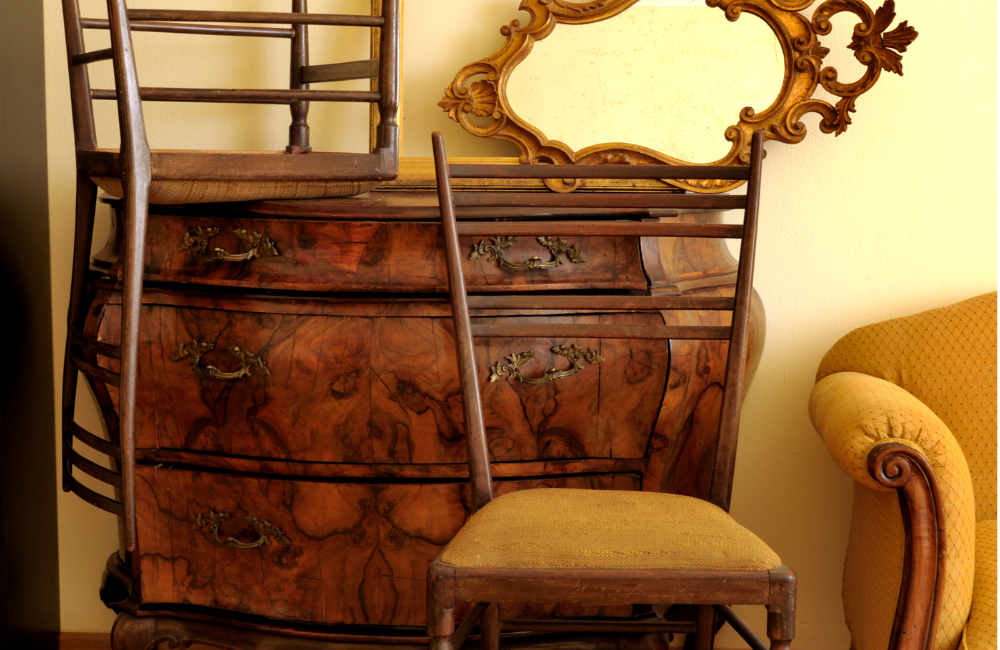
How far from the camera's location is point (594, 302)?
137 centimetres

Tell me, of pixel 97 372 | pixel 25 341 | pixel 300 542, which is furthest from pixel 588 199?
pixel 25 341

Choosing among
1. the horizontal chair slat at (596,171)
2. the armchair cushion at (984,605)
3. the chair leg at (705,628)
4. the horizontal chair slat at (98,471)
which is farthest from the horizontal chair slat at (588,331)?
the horizontal chair slat at (98,471)

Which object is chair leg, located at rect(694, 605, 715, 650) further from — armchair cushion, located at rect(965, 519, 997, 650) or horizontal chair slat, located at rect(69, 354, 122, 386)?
horizontal chair slat, located at rect(69, 354, 122, 386)

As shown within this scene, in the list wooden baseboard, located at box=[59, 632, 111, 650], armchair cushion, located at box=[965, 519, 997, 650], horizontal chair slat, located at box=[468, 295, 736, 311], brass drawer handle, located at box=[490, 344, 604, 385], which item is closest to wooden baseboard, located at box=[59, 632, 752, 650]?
wooden baseboard, located at box=[59, 632, 111, 650]

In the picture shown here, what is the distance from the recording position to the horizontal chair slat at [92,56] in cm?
125

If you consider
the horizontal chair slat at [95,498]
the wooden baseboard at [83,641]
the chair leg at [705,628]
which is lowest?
the wooden baseboard at [83,641]

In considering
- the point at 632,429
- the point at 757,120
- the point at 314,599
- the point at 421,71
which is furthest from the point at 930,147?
the point at 314,599

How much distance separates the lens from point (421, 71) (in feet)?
6.64

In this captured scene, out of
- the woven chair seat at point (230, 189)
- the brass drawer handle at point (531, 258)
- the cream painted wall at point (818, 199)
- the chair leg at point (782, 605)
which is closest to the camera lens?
the chair leg at point (782, 605)

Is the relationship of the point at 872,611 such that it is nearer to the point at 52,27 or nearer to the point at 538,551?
the point at 538,551

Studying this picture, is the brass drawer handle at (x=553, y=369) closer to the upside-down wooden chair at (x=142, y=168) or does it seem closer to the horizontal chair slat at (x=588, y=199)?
the horizontal chair slat at (x=588, y=199)

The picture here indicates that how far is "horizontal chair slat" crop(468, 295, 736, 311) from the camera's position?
1.37 metres

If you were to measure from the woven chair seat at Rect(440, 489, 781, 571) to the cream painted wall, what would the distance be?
39.7 inches

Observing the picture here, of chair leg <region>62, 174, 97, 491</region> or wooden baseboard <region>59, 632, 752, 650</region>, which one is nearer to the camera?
chair leg <region>62, 174, 97, 491</region>
